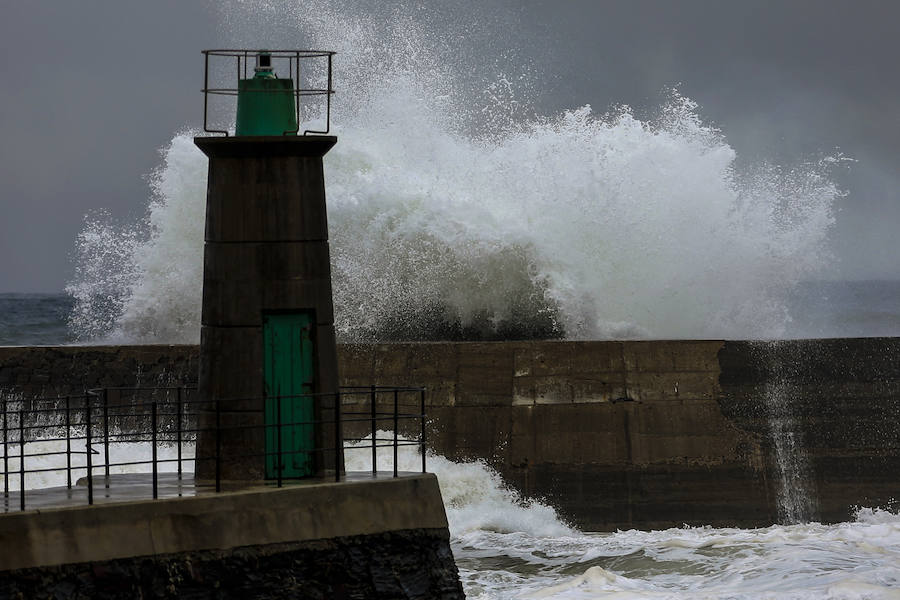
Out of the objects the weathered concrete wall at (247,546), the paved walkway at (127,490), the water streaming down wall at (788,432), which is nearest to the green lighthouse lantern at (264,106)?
the paved walkway at (127,490)

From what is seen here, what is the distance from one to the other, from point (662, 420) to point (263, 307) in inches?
206

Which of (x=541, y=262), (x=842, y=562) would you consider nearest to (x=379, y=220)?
(x=541, y=262)

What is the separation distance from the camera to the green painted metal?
710 cm

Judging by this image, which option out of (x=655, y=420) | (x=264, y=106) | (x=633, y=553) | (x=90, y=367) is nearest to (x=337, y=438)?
(x=264, y=106)

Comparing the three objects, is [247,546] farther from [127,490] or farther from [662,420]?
[662,420]

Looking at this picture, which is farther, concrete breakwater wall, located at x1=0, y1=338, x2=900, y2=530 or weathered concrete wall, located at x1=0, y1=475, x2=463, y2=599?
concrete breakwater wall, located at x1=0, y1=338, x2=900, y2=530

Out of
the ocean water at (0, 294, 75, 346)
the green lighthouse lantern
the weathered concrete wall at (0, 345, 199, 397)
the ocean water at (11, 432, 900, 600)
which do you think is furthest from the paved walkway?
the ocean water at (0, 294, 75, 346)

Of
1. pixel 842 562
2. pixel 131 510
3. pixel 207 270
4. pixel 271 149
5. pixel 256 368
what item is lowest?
pixel 842 562

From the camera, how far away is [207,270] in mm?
7105

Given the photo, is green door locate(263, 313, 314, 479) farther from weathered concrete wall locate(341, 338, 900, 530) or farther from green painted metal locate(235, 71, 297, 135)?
weathered concrete wall locate(341, 338, 900, 530)

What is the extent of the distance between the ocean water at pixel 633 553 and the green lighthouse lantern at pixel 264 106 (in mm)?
3434

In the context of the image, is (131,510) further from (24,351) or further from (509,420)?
(24,351)

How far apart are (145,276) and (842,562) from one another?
909 cm

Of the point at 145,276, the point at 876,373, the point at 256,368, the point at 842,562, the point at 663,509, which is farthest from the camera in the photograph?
the point at 145,276
